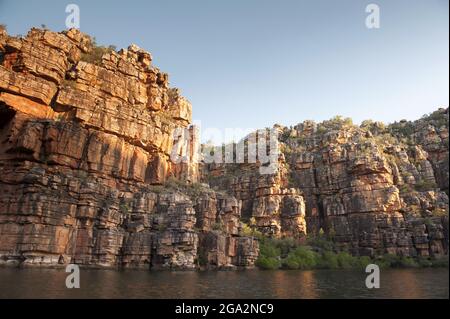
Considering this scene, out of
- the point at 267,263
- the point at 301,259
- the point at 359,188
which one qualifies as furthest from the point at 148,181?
the point at 359,188

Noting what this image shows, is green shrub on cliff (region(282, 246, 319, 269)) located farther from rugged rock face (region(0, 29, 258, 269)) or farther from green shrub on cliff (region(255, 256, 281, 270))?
rugged rock face (region(0, 29, 258, 269))

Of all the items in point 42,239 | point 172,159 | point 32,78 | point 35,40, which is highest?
point 35,40

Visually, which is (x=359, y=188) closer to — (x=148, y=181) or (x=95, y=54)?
(x=148, y=181)

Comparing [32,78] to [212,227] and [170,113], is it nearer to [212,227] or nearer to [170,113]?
[170,113]

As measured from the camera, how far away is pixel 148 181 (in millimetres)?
75500

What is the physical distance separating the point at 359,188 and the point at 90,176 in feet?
236

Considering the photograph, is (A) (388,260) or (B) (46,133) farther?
(A) (388,260)

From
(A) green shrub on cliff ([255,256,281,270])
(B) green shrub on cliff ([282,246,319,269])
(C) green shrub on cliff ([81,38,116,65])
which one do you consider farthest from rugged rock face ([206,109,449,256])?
(C) green shrub on cliff ([81,38,116,65])

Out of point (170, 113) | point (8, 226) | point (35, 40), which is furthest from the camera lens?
point (170, 113)

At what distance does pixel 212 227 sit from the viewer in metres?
69.8

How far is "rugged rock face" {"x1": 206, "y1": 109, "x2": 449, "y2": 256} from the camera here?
284 ft

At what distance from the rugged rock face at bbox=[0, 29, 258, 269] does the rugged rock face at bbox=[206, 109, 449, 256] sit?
30.7 m
